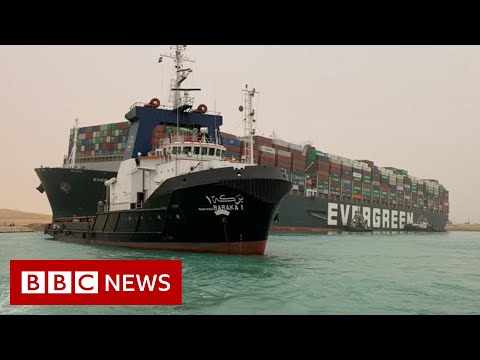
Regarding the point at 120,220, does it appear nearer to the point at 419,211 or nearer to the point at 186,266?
the point at 186,266

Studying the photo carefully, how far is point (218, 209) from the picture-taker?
1908 centimetres

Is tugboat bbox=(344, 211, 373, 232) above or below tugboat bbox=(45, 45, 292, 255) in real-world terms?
below

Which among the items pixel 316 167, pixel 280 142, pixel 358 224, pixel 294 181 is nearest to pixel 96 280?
pixel 294 181

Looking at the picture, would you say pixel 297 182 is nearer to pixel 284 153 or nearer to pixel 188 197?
pixel 284 153

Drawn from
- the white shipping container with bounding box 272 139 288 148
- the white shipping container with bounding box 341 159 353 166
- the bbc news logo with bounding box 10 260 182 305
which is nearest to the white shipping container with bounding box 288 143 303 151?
the white shipping container with bounding box 272 139 288 148

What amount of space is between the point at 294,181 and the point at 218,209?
45.3 metres

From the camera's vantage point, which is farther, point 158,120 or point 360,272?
point 158,120

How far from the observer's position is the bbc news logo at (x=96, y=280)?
7.33 metres

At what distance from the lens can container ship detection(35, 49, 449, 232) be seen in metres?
43.8

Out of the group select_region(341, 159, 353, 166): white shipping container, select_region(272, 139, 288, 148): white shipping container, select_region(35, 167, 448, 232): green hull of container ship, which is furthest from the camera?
select_region(341, 159, 353, 166): white shipping container

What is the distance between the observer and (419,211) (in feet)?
313

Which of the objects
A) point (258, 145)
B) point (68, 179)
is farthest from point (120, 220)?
point (258, 145)

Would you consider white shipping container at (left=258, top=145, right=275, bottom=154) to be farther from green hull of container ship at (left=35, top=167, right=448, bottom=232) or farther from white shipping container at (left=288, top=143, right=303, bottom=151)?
green hull of container ship at (left=35, top=167, right=448, bottom=232)

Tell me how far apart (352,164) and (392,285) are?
67.5 metres
